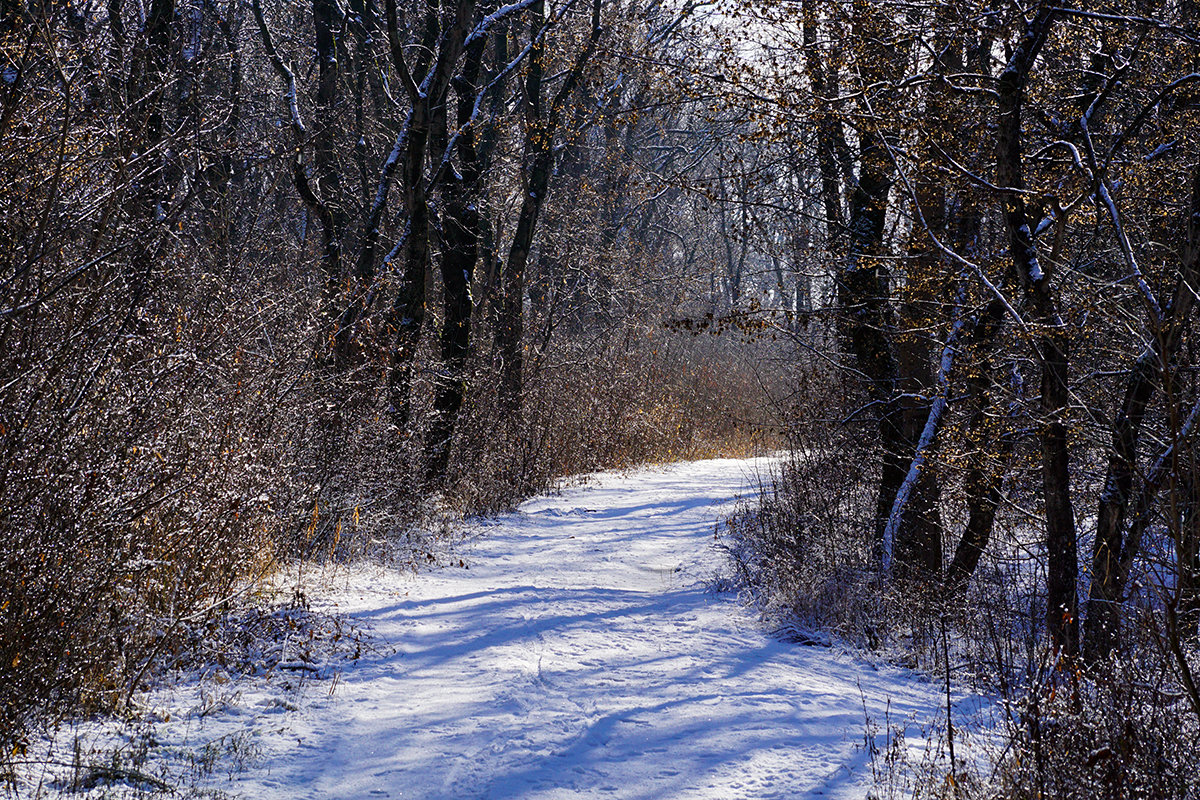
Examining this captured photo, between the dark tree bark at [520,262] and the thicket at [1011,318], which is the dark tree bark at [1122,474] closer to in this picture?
the thicket at [1011,318]

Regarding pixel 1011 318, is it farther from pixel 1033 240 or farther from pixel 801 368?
pixel 801 368

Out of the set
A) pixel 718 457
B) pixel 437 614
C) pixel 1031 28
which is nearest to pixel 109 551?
pixel 437 614

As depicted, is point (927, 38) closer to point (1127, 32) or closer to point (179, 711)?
point (1127, 32)

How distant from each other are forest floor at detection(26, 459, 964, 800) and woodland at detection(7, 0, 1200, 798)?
47cm

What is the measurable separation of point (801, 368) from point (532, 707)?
654cm

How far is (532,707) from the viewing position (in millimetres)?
4934

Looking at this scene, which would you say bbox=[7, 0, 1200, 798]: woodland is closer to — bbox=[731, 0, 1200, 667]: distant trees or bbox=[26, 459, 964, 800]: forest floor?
bbox=[731, 0, 1200, 667]: distant trees

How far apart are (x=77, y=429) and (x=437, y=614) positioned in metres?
3.34

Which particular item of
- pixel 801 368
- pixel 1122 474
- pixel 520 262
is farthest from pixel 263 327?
pixel 520 262

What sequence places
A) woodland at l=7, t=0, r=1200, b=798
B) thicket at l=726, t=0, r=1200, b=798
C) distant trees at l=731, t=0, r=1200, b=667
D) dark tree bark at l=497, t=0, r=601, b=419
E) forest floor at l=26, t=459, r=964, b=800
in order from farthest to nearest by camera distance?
1. dark tree bark at l=497, t=0, r=601, b=419
2. distant trees at l=731, t=0, r=1200, b=667
3. thicket at l=726, t=0, r=1200, b=798
4. forest floor at l=26, t=459, r=964, b=800
5. woodland at l=7, t=0, r=1200, b=798

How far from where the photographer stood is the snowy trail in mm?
4023

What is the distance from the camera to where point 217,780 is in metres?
3.81

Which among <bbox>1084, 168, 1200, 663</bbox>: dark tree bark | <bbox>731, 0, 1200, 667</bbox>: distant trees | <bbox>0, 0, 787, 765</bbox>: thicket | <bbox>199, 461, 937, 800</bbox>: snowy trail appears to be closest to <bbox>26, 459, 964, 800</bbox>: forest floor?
<bbox>199, 461, 937, 800</bbox>: snowy trail

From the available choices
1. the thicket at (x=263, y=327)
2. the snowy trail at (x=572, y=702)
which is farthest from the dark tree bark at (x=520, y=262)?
the snowy trail at (x=572, y=702)
